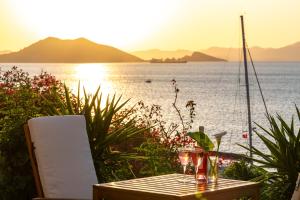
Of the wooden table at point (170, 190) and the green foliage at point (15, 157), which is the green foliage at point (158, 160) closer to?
the green foliage at point (15, 157)

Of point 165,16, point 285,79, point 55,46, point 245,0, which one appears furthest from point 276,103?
point 55,46

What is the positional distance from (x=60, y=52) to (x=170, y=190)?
123325 millimetres

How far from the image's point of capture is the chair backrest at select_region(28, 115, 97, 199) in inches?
238

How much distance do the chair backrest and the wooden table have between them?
0.76 meters

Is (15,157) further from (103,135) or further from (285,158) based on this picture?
(285,158)

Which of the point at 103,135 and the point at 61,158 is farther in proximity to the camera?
the point at 103,135

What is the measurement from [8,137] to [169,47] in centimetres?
6526

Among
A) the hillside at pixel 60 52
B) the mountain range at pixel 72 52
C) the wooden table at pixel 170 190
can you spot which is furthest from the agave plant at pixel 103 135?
the hillside at pixel 60 52

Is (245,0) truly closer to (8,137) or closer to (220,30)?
(220,30)

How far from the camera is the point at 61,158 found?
6199mm

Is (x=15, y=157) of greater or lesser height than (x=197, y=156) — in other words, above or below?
below

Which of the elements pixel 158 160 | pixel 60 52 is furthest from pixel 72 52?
pixel 158 160

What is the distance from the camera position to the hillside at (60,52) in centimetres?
11601

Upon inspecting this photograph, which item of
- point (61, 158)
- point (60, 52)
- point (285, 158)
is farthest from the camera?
point (60, 52)
